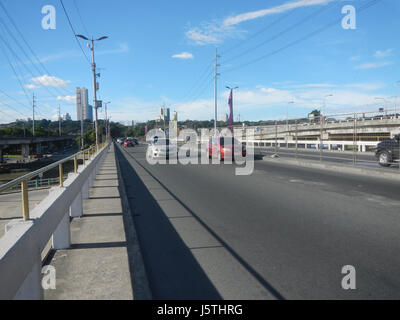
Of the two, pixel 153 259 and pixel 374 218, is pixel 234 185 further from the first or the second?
pixel 153 259

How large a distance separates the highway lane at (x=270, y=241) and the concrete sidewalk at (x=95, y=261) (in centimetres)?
43

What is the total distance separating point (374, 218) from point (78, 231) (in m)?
5.86

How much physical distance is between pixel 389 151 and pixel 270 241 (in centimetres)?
1249

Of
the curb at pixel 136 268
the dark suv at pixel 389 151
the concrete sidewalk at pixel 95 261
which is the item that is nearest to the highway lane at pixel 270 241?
the curb at pixel 136 268

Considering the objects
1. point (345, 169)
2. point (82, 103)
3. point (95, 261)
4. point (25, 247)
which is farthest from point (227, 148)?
point (82, 103)

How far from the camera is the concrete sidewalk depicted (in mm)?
3908

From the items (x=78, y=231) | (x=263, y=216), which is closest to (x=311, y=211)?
(x=263, y=216)

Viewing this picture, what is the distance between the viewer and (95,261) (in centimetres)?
479

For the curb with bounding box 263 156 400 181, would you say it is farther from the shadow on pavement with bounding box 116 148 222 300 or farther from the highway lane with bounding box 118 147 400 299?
the shadow on pavement with bounding box 116 148 222 300

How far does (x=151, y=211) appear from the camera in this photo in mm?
8555

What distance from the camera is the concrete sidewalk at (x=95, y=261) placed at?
12.8 ft

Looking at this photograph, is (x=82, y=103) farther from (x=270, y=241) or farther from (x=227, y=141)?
(x=270, y=241)

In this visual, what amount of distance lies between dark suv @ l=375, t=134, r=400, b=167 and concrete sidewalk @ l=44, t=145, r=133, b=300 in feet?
42.6

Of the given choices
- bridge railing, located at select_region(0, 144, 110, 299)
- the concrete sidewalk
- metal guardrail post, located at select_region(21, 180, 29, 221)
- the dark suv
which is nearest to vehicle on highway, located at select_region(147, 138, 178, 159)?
the dark suv
